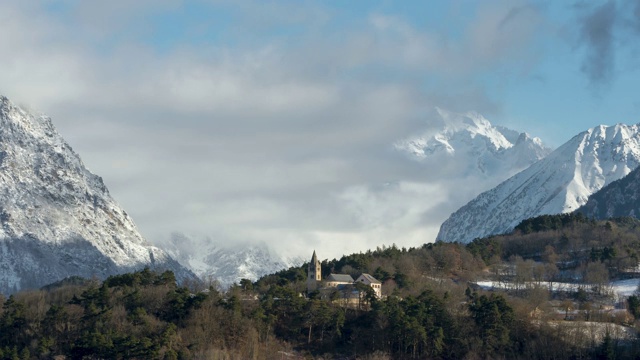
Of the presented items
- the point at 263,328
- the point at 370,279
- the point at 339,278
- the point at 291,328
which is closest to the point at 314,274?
the point at 339,278

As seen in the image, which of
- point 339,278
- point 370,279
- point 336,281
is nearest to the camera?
point 370,279

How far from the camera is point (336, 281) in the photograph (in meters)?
189

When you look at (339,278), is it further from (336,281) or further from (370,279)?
(370,279)

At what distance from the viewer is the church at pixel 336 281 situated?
18188cm

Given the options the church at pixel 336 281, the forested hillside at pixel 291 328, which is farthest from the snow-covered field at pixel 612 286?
the church at pixel 336 281

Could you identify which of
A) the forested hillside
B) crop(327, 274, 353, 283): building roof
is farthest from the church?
the forested hillside

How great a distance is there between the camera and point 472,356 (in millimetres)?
149000

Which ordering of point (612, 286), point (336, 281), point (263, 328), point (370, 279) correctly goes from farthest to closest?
point (612, 286) < point (336, 281) < point (370, 279) < point (263, 328)

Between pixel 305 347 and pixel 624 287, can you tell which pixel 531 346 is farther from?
pixel 624 287

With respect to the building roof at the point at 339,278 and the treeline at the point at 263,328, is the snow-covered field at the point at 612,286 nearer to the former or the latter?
the building roof at the point at 339,278

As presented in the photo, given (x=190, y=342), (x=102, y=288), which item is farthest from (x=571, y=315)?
(x=102, y=288)

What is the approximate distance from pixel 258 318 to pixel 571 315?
51072mm

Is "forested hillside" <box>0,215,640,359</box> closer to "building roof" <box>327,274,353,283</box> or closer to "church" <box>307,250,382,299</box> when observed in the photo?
"church" <box>307,250,382,299</box>

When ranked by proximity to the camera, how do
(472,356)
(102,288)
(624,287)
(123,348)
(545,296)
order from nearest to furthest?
1. (123,348)
2. (472,356)
3. (102,288)
4. (545,296)
5. (624,287)
